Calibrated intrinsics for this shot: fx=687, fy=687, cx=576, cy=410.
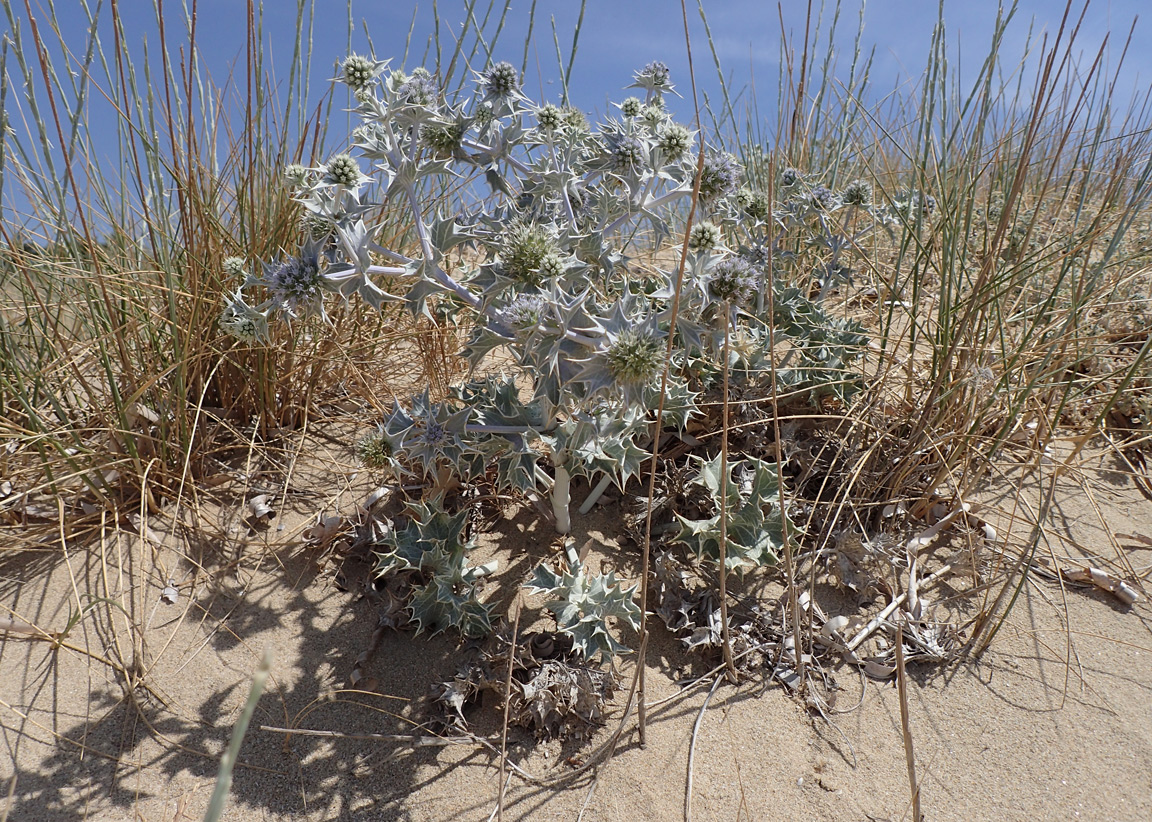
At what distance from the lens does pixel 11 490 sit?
2078mm

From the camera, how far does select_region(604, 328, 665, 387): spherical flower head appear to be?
4.40 feet

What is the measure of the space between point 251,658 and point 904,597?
5.79 ft

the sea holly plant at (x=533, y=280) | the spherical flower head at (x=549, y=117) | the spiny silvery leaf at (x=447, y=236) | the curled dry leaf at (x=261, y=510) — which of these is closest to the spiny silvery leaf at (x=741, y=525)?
the sea holly plant at (x=533, y=280)

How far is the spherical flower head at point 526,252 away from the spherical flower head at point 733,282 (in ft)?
1.21

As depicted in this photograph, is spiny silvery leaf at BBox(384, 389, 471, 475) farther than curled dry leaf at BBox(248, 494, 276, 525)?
No

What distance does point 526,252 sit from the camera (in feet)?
4.66

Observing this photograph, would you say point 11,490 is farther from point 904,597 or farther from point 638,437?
point 904,597

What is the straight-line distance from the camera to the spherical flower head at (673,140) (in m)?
1.67

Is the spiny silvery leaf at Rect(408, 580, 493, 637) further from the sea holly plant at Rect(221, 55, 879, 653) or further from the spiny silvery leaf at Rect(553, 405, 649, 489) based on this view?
the spiny silvery leaf at Rect(553, 405, 649, 489)

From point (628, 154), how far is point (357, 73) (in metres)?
0.69

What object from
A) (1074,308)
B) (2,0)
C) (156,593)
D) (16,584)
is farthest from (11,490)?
(1074,308)

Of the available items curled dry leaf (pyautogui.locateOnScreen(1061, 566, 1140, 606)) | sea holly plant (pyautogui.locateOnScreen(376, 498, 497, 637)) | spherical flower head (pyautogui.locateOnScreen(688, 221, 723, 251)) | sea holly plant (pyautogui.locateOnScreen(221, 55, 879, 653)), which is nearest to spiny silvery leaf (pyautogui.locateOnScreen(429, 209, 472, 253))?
sea holly plant (pyautogui.locateOnScreen(221, 55, 879, 653))

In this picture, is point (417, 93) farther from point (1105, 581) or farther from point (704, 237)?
point (1105, 581)

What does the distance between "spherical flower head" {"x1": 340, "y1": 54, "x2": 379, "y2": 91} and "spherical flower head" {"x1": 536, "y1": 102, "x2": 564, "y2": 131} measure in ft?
1.36
